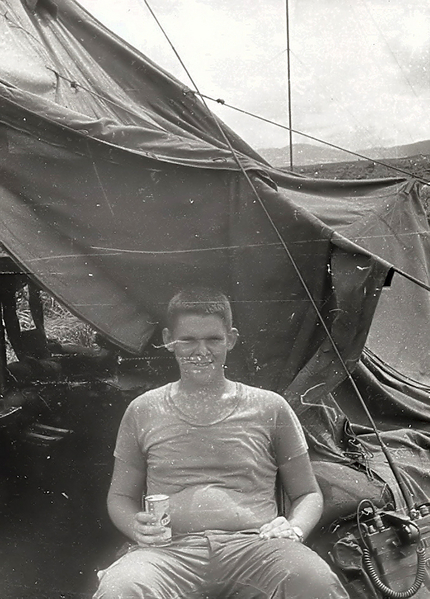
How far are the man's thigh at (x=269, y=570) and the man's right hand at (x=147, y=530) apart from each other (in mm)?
162

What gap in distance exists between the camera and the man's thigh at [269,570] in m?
1.86

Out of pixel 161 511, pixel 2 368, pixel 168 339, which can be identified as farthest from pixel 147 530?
pixel 2 368

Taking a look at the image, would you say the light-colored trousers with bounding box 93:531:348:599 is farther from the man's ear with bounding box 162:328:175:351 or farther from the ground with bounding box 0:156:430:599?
the ground with bounding box 0:156:430:599

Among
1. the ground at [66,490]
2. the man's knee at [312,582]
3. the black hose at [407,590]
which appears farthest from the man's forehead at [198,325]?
the ground at [66,490]

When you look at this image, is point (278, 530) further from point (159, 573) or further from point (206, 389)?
point (206, 389)

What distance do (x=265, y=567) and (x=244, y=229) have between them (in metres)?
1.20

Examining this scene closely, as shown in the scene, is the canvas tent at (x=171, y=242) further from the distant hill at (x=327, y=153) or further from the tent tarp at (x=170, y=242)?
the distant hill at (x=327, y=153)

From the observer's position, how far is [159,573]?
193cm

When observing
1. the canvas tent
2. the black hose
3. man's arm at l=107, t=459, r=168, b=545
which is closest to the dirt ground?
the canvas tent

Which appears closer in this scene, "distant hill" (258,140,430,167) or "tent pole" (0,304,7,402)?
"distant hill" (258,140,430,167)

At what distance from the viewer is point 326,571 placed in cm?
187

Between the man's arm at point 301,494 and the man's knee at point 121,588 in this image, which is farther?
the man's arm at point 301,494

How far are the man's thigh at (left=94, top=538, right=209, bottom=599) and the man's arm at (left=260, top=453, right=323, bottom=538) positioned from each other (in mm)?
203

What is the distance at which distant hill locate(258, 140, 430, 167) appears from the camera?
10.8 ft
